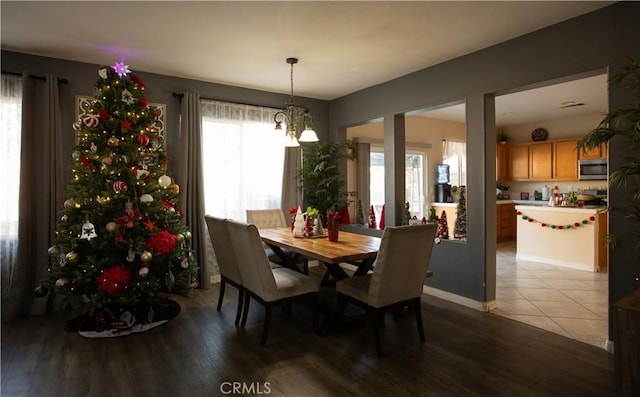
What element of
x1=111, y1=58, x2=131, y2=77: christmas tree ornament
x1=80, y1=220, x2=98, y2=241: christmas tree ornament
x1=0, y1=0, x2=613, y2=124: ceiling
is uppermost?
x1=0, y1=0, x2=613, y2=124: ceiling

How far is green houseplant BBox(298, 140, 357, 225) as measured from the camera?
4.99 metres

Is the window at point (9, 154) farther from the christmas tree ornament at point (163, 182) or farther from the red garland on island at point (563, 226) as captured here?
the red garland on island at point (563, 226)

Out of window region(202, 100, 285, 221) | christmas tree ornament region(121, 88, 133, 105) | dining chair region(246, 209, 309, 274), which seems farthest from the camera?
window region(202, 100, 285, 221)

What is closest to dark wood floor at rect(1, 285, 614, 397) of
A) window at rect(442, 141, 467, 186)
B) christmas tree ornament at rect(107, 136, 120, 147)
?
christmas tree ornament at rect(107, 136, 120, 147)

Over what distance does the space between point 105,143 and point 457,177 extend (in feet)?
20.6

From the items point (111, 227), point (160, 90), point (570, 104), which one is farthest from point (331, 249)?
point (570, 104)

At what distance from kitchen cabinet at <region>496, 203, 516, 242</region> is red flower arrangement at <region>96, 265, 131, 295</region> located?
665 cm

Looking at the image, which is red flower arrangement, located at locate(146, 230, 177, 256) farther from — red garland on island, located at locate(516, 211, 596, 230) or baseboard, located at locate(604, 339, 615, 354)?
red garland on island, located at locate(516, 211, 596, 230)

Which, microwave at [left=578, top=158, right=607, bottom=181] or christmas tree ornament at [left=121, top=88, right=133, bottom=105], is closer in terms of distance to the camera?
christmas tree ornament at [left=121, top=88, right=133, bottom=105]

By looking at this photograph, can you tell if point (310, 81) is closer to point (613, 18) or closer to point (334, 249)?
point (334, 249)

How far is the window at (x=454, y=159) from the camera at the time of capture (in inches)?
279

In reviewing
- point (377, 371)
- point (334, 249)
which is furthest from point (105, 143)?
point (377, 371)

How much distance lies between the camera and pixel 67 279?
296 cm

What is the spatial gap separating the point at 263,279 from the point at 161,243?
3.55 feet
